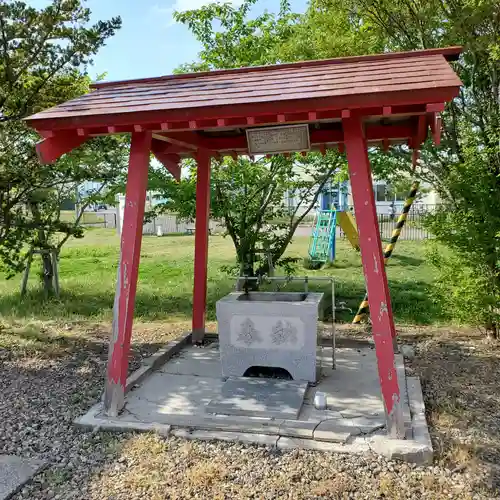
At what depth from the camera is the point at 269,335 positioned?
4.49 meters

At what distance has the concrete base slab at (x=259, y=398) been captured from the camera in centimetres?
390

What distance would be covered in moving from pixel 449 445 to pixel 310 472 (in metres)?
1.06

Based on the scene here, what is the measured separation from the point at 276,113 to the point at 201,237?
257cm

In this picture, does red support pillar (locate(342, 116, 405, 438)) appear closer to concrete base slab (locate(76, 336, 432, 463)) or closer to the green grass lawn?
concrete base slab (locate(76, 336, 432, 463))

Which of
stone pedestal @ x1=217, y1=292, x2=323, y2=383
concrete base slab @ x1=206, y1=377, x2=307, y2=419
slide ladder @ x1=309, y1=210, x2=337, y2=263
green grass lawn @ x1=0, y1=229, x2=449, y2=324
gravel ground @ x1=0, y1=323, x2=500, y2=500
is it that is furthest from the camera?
slide ladder @ x1=309, y1=210, x2=337, y2=263

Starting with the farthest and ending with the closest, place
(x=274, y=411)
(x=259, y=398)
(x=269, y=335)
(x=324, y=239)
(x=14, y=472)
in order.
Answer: (x=324, y=239)
(x=269, y=335)
(x=259, y=398)
(x=274, y=411)
(x=14, y=472)

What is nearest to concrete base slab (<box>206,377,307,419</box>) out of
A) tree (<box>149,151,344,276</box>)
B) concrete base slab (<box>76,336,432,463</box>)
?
concrete base slab (<box>76,336,432,463</box>)

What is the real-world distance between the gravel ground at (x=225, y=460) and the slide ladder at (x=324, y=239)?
8.33 m

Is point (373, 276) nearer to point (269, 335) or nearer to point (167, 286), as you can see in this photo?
point (269, 335)

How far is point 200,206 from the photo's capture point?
5688 mm

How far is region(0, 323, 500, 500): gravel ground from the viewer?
2.99 m

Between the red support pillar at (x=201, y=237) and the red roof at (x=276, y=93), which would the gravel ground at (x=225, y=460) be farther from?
the red roof at (x=276, y=93)

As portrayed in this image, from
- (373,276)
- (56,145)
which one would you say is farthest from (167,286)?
(373,276)

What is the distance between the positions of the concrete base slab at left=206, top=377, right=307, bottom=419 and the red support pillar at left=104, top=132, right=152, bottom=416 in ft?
2.67
